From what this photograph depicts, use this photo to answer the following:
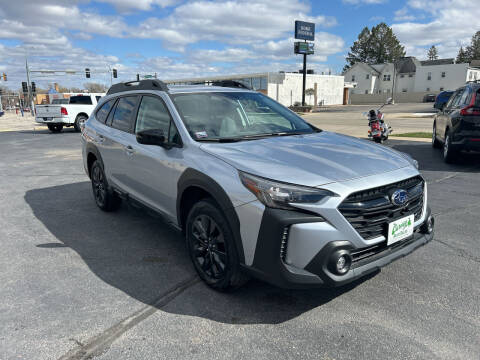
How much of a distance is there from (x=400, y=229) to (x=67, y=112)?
19.4 m

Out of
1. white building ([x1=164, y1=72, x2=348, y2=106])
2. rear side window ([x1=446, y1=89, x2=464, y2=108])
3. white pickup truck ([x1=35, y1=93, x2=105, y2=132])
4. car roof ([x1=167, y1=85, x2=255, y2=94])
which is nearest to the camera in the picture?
car roof ([x1=167, y1=85, x2=255, y2=94])

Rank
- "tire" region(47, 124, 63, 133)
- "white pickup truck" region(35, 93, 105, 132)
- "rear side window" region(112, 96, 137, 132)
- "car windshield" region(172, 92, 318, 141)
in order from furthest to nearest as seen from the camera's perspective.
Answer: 1. "tire" region(47, 124, 63, 133)
2. "white pickup truck" region(35, 93, 105, 132)
3. "rear side window" region(112, 96, 137, 132)
4. "car windshield" region(172, 92, 318, 141)

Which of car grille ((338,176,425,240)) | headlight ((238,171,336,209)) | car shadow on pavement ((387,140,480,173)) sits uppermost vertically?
headlight ((238,171,336,209))

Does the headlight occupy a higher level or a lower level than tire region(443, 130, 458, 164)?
higher

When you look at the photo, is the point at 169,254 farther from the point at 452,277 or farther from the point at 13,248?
the point at 452,277

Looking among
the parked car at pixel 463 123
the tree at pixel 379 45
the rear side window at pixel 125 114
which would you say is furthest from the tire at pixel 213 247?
the tree at pixel 379 45

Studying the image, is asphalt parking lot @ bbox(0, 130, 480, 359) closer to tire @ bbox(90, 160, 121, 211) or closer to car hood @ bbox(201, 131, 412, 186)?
tire @ bbox(90, 160, 121, 211)

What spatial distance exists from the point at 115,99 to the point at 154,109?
138cm

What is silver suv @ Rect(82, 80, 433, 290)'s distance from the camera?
2525 millimetres

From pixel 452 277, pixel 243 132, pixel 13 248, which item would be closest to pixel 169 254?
pixel 243 132

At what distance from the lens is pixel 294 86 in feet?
205

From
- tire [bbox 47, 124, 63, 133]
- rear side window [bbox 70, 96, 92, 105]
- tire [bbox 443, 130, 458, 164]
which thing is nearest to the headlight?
tire [bbox 443, 130, 458, 164]

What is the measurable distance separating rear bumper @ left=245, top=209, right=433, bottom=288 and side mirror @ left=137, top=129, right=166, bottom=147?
1414mm

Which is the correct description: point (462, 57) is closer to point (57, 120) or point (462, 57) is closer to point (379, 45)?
point (379, 45)
